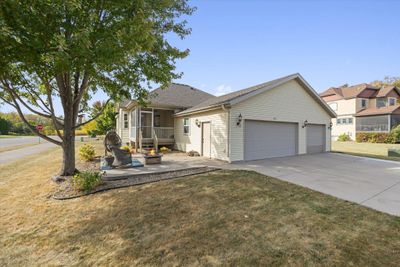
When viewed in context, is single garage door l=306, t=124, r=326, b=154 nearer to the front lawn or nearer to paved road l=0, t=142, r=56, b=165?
the front lawn

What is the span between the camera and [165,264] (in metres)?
3.08

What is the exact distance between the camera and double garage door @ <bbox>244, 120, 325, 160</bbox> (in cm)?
1099

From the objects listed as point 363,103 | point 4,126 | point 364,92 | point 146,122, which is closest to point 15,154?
point 146,122

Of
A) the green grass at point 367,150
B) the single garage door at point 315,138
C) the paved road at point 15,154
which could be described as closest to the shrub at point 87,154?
the paved road at point 15,154

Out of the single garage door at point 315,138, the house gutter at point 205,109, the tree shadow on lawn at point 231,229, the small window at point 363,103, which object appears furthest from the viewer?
the small window at point 363,103

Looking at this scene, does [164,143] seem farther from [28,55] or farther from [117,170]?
[28,55]

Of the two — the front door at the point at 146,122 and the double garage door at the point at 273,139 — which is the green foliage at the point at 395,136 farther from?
the front door at the point at 146,122

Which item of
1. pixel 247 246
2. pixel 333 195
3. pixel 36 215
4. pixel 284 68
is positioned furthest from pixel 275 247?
pixel 284 68

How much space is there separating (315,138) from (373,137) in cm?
1802

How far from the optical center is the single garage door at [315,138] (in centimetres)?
1377

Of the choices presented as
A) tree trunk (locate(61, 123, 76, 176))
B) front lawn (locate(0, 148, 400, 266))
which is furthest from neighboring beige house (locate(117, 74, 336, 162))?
front lawn (locate(0, 148, 400, 266))

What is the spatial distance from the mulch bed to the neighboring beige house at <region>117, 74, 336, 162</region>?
2.93 m

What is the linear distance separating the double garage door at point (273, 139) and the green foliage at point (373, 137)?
674 inches

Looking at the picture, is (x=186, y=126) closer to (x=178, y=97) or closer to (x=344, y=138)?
(x=178, y=97)
